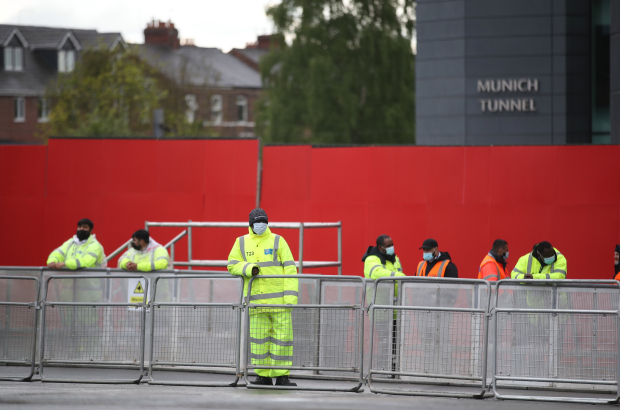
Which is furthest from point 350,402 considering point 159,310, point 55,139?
point 55,139

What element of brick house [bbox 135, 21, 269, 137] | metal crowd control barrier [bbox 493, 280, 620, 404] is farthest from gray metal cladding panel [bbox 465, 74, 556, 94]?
brick house [bbox 135, 21, 269, 137]

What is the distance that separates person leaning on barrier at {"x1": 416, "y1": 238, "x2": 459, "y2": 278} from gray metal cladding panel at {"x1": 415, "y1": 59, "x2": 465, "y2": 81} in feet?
34.8

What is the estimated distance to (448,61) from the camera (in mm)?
19781

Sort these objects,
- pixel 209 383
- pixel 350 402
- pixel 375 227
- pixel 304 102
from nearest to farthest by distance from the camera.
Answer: pixel 350 402, pixel 209 383, pixel 375 227, pixel 304 102

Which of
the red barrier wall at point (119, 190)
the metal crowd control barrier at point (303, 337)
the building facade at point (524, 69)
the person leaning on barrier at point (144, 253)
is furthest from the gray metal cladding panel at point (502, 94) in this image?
the metal crowd control barrier at point (303, 337)

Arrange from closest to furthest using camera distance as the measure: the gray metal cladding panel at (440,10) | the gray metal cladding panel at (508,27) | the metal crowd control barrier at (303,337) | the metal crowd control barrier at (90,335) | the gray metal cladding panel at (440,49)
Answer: the metal crowd control barrier at (303,337), the metal crowd control barrier at (90,335), the gray metal cladding panel at (508,27), the gray metal cladding panel at (440,10), the gray metal cladding panel at (440,49)

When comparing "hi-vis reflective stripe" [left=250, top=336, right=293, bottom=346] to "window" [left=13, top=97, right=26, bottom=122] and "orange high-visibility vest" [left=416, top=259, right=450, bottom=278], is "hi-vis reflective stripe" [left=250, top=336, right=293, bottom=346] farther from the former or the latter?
"window" [left=13, top=97, right=26, bottom=122]

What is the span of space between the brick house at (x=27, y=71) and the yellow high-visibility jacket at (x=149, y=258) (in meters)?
40.9

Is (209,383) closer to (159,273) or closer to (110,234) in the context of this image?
(159,273)

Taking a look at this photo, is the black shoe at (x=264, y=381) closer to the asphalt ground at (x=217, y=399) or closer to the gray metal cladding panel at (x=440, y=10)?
the asphalt ground at (x=217, y=399)

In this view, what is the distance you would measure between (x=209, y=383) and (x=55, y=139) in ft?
30.1

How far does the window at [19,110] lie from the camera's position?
50.9 metres

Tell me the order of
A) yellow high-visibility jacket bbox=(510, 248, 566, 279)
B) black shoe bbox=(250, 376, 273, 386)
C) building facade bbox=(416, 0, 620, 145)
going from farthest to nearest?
building facade bbox=(416, 0, 620, 145) → yellow high-visibility jacket bbox=(510, 248, 566, 279) → black shoe bbox=(250, 376, 273, 386)

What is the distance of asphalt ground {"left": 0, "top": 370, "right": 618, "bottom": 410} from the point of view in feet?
22.0
